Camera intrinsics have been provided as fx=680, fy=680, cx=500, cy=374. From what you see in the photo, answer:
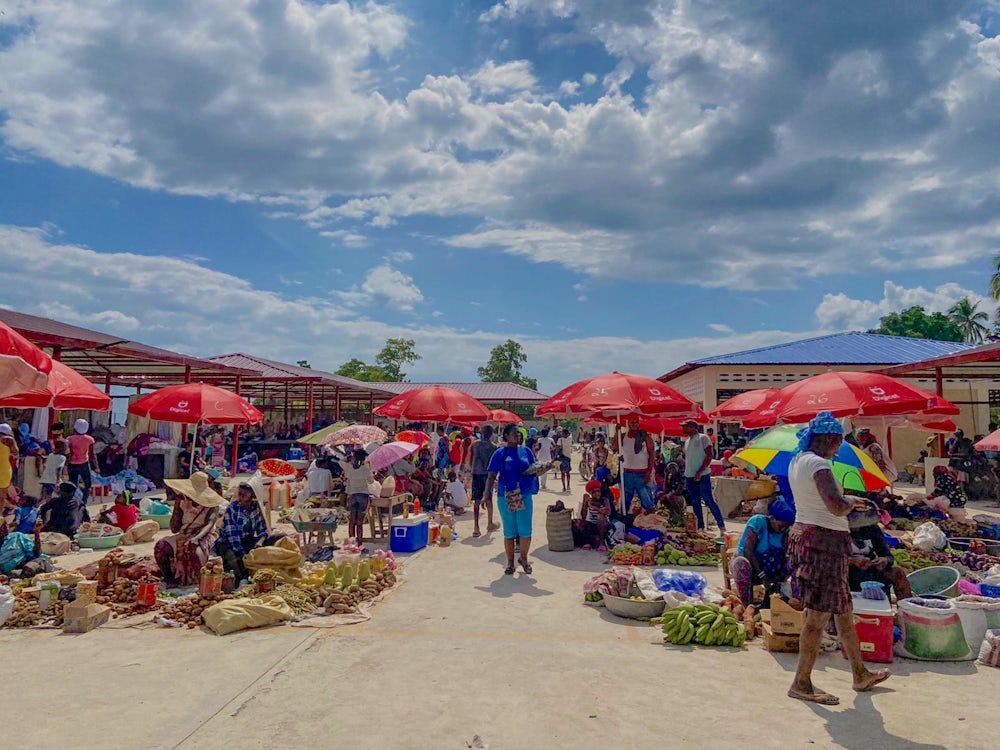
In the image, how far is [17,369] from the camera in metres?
4.95

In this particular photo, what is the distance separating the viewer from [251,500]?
775cm

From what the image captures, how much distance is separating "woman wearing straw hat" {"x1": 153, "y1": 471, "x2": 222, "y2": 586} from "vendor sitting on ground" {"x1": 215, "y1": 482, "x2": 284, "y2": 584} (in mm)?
178

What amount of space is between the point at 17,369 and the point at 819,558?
5.73 m

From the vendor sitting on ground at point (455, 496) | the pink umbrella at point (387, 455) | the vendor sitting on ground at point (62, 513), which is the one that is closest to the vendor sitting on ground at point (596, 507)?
the pink umbrella at point (387, 455)

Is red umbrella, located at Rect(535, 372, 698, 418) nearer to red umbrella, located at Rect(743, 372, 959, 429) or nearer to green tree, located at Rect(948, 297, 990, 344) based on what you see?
red umbrella, located at Rect(743, 372, 959, 429)

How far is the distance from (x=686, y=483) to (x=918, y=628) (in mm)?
5486

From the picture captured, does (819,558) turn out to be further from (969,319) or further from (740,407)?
(969,319)

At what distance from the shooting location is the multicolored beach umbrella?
20.8ft

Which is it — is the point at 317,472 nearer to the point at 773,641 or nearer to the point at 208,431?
the point at 773,641

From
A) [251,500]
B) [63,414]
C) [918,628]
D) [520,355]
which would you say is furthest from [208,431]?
[520,355]

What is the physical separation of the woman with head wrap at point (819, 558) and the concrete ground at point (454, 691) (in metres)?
0.20

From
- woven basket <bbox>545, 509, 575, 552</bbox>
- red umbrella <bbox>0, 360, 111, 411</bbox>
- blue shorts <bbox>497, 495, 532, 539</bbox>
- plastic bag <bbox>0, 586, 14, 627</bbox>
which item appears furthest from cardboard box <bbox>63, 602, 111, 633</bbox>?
woven basket <bbox>545, 509, 575, 552</bbox>

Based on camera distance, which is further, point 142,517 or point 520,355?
point 520,355

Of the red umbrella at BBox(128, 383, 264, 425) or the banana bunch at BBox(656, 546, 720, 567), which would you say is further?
the red umbrella at BBox(128, 383, 264, 425)
